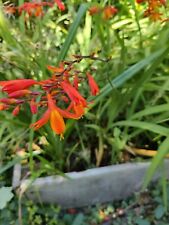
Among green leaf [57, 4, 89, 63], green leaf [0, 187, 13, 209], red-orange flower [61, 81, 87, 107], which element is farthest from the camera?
green leaf [57, 4, 89, 63]

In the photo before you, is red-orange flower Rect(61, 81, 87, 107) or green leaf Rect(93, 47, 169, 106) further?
green leaf Rect(93, 47, 169, 106)

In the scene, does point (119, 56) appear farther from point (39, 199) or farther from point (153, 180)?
point (39, 199)

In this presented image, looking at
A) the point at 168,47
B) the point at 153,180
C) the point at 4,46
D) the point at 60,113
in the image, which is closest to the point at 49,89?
the point at 60,113

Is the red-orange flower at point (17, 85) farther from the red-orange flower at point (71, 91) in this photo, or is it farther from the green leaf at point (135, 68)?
the green leaf at point (135, 68)

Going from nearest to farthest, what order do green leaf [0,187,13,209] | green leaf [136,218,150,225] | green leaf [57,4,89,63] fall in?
green leaf [0,187,13,209] < green leaf [57,4,89,63] < green leaf [136,218,150,225]

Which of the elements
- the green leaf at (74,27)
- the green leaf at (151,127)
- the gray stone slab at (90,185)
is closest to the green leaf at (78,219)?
the gray stone slab at (90,185)

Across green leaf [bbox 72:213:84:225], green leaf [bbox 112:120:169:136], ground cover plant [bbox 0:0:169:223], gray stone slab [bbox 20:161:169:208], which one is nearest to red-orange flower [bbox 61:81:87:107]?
ground cover plant [bbox 0:0:169:223]

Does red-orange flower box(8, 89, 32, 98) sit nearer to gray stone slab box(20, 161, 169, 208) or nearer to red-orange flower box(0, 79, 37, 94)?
red-orange flower box(0, 79, 37, 94)

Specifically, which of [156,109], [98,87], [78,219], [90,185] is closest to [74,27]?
[98,87]
